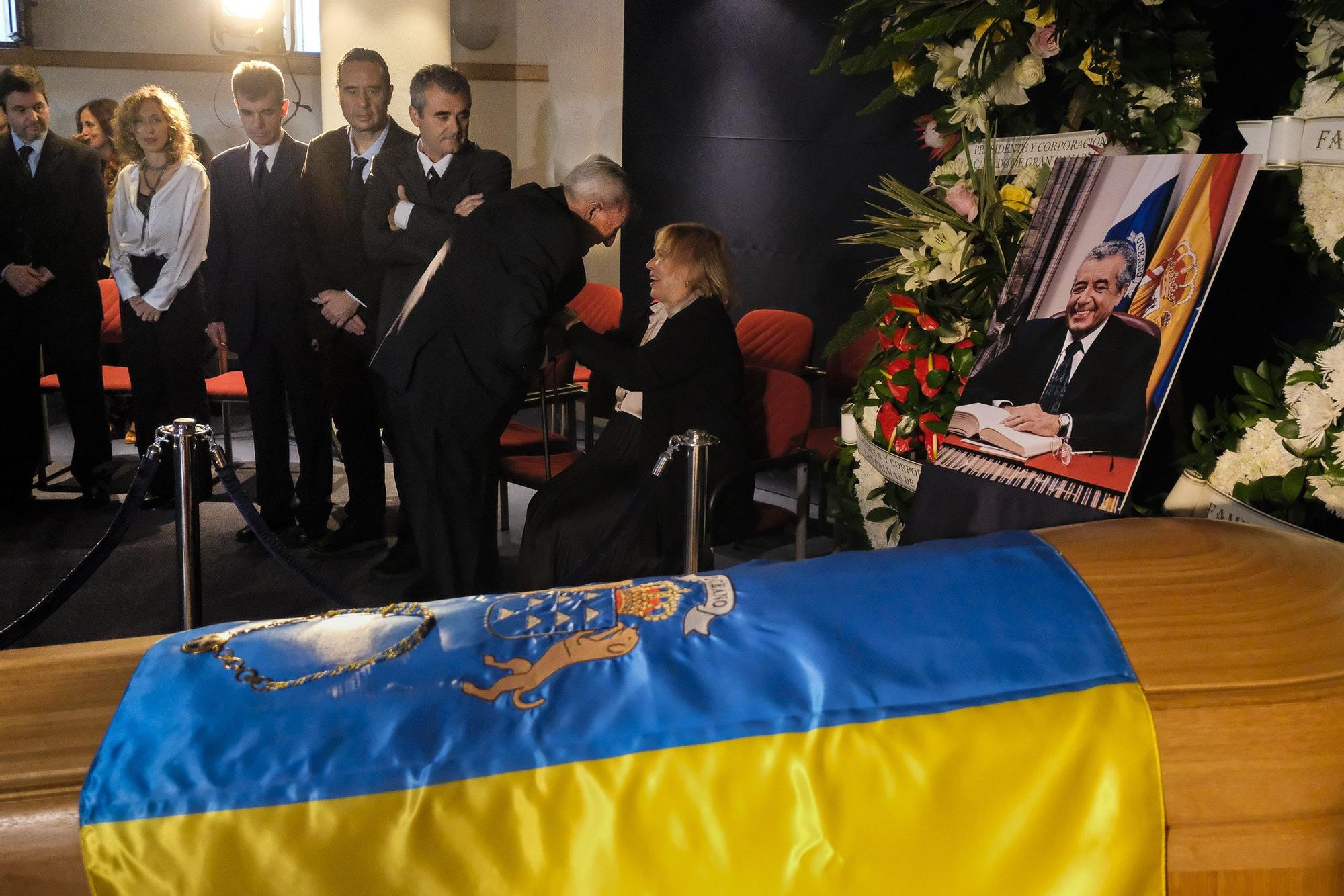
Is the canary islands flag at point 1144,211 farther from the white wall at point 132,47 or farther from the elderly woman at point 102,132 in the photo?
the white wall at point 132,47

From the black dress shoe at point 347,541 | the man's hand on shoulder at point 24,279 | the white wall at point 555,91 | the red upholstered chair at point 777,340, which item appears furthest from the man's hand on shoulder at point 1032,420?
the white wall at point 555,91

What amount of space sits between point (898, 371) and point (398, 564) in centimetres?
215

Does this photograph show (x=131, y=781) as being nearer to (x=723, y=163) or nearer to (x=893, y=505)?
(x=893, y=505)

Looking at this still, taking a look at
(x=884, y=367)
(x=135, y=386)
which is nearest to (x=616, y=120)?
(x=135, y=386)

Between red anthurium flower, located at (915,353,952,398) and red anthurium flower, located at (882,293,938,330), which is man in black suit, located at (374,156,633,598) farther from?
red anthurium flower, located at (915,353,952,398)

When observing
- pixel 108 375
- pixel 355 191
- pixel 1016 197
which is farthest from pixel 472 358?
pixel 108 375

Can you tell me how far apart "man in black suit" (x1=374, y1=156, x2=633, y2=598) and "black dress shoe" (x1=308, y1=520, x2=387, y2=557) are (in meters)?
1.00

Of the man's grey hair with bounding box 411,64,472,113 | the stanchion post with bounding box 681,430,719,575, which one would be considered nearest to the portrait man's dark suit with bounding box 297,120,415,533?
the man's grey hair with bounding box 411,64,472,113

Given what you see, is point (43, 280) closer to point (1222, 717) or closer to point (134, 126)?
point (134, 126)

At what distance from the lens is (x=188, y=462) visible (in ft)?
8.89

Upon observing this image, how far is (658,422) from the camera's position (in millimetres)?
3475

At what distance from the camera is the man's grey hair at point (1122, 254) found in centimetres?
218

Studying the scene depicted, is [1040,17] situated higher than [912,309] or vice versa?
[1040,17]

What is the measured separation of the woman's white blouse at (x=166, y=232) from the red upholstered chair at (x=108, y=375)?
20 cm
